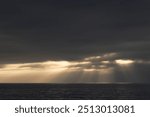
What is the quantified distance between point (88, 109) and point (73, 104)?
64.0 inches

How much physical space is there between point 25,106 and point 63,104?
2434mm

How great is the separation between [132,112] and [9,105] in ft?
28.0

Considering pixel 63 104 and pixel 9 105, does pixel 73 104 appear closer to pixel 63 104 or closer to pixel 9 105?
pixel 63 104

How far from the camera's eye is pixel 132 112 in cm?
2527

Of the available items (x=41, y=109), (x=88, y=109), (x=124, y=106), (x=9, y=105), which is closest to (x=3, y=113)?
(x=9, y=105)

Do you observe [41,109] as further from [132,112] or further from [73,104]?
[132,112]

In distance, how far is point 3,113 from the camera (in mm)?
26734

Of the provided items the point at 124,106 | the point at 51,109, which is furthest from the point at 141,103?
the point at 51,109

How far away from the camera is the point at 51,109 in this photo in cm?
2466

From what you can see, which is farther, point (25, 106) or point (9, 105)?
point (9, 105)

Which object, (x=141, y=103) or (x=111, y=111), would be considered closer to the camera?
(x=111, y=111)

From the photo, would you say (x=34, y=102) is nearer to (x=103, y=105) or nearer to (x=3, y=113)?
(x=3, y=113)

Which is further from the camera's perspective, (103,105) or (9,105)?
(9,105)

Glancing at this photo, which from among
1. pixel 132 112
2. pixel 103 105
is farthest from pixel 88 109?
pixel 132 112
